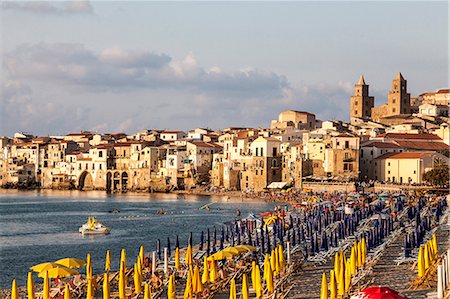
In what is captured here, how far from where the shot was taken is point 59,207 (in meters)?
66.4

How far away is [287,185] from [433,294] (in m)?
55.4

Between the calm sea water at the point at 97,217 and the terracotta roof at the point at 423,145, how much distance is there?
666 inches

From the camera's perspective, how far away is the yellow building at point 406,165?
69188mm

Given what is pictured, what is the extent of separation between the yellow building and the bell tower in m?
35.2

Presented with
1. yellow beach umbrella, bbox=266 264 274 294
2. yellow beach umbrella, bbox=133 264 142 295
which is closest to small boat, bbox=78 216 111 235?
yellow beach umbrella, bbox=133 264 142 295

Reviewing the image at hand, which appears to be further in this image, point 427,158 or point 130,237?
point 427,158

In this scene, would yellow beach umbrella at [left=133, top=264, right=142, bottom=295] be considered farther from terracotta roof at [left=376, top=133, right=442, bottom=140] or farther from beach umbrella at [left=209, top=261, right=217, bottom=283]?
terracotta roof at [left=376, top=133, right=442, bottom=140]

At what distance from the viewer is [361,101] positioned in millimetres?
108312

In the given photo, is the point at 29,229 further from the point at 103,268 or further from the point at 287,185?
the point at 287,185

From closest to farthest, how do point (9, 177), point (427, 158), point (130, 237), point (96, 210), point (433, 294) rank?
point (433, 294) < point (130, 237) < point (96, 210) < point (427, 158) < point (9, 177)

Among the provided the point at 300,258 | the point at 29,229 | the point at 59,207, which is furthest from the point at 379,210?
the point at 59,207

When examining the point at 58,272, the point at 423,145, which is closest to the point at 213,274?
the point at 58,272

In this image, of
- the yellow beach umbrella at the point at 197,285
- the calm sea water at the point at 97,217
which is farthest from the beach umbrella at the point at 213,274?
the calm sea water at the point at 97,217

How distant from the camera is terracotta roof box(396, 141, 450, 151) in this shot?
76438 millimetres
